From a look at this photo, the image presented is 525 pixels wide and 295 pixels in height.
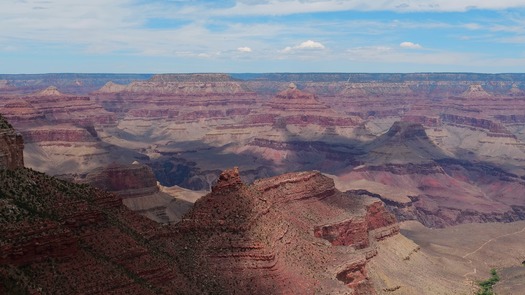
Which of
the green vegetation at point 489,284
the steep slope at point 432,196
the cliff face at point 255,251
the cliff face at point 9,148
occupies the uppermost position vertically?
the cliff face at point 9,148

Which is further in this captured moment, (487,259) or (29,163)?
(29,163)

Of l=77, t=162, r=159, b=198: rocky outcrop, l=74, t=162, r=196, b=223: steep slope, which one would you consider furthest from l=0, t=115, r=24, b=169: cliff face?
l=77, t=162, r=159, b=198: rocky outcrop

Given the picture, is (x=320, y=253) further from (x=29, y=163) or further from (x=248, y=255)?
(x=29, y=163)

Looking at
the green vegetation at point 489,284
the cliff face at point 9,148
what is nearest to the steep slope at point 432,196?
the green vegetation at point 489,284

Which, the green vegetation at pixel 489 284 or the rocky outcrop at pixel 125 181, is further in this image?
the rocky outcrop at pixel 125 181

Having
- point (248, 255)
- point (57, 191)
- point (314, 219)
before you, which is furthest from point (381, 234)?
point (57, 191)

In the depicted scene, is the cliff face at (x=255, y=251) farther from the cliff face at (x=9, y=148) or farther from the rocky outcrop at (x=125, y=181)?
the rocky outcrop at (x=125, y=181)
